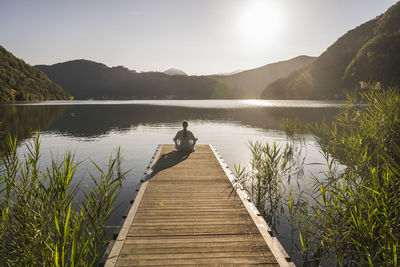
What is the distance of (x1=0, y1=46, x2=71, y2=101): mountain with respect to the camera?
3307 inches

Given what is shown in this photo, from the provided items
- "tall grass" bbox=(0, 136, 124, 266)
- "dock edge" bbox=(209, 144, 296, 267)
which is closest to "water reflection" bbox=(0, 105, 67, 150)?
"tall grass" bbox=(0, 136, 124, 266)

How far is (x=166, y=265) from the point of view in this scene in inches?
133

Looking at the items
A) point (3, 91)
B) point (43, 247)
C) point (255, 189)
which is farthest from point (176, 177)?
point (3, 91)

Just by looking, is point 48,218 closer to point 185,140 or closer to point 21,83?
point 185,140

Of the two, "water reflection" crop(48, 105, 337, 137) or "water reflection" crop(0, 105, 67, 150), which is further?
"water reflection" crop(48, 105, 337, 137)

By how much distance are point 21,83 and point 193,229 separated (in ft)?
386

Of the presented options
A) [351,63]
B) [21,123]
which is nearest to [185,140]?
[21,123]

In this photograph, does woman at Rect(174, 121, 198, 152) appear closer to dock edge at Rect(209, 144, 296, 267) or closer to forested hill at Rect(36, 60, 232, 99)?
dock edge at Rect(209, 144, 296, 267)

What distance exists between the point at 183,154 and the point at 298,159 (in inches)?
290

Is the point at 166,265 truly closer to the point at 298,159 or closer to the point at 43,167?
the point at 43,167

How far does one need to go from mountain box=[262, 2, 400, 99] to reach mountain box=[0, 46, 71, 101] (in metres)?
114

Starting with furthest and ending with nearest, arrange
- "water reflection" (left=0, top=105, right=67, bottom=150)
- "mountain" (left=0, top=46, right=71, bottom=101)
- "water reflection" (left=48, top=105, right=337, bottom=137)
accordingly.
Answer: "mountain" (left=0, top=46, right=71, bottom=101), "water reflection" (left=48, top=105, right=337, bottom=137), "water reflection" (left=0, top=105, right=67, bottom=150)

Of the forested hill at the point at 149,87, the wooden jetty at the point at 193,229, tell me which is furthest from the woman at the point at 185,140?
the forested hill at the point at 149,87

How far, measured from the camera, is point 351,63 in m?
86.6
